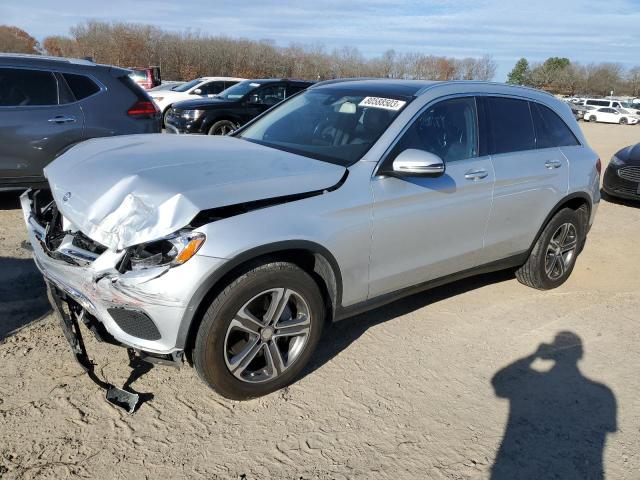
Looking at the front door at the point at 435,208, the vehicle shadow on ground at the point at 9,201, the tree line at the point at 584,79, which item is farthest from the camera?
the tree line at the point at 584,79

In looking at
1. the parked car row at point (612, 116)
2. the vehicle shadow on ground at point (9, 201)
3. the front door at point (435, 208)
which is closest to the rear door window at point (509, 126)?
the front door at point (435, 208)

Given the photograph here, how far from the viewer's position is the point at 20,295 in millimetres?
4215

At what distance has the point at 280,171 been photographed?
315 cm

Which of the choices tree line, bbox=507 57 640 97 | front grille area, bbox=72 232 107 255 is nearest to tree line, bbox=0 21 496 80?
tree line, bbox=507 57 640 97

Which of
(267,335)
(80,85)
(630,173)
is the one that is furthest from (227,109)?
(267,335)

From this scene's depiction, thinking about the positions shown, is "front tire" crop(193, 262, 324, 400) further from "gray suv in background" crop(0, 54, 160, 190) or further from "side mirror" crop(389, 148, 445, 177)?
"gray suv in background" crop(0, 54, 160, 190)

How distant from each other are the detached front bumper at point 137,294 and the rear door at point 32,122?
12.6 feet

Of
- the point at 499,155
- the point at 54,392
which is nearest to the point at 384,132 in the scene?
the point at 499,155

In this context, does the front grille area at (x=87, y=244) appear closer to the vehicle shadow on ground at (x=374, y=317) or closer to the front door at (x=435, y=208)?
the vehicle shadow on ground at (x=374, y=317)

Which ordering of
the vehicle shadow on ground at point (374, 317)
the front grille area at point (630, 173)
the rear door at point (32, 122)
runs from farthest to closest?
the front grille area at point (630, 173)
the rear door at point (32, 122)
the vehicle shadow on ground at point (374, 317)

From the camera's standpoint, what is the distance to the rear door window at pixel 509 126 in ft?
14.0

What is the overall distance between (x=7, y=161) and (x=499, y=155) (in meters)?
5.15

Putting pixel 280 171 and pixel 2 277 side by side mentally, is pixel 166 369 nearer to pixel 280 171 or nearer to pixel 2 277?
pixel 280 171

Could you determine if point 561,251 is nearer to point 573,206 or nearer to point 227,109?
→ point 573,206
